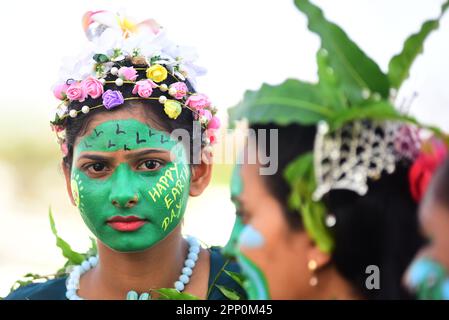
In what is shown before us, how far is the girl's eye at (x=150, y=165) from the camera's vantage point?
383 centimetres

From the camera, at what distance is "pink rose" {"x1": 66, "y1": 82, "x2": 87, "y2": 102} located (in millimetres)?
3986

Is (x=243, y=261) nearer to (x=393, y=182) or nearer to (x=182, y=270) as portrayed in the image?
(x=393, y=182)

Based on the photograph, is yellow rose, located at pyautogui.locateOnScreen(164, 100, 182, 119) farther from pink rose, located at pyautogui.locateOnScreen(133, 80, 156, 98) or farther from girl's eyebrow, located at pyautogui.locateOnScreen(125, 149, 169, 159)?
girl's eyebrow, located at pyautogui.locateOnScreen(125, 149, 169, 159)

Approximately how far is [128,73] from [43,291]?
126 cm

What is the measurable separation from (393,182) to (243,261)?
1.78 feet

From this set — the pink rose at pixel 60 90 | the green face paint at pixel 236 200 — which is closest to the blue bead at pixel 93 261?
the pink rose at pixel 60 90

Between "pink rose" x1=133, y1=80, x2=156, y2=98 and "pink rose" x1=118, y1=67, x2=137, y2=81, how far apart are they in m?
0.04

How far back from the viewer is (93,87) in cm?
395

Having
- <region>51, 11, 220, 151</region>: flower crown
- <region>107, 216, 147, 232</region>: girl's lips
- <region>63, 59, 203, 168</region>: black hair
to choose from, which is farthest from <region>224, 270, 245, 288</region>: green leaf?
<region>51, 11, 220, 151</region>: flower crown

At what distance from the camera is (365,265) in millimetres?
2363

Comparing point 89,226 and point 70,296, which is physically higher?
point 89,226

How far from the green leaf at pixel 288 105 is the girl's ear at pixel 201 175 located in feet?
5.83

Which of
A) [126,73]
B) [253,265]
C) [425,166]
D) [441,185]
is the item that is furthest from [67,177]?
[441,185]
